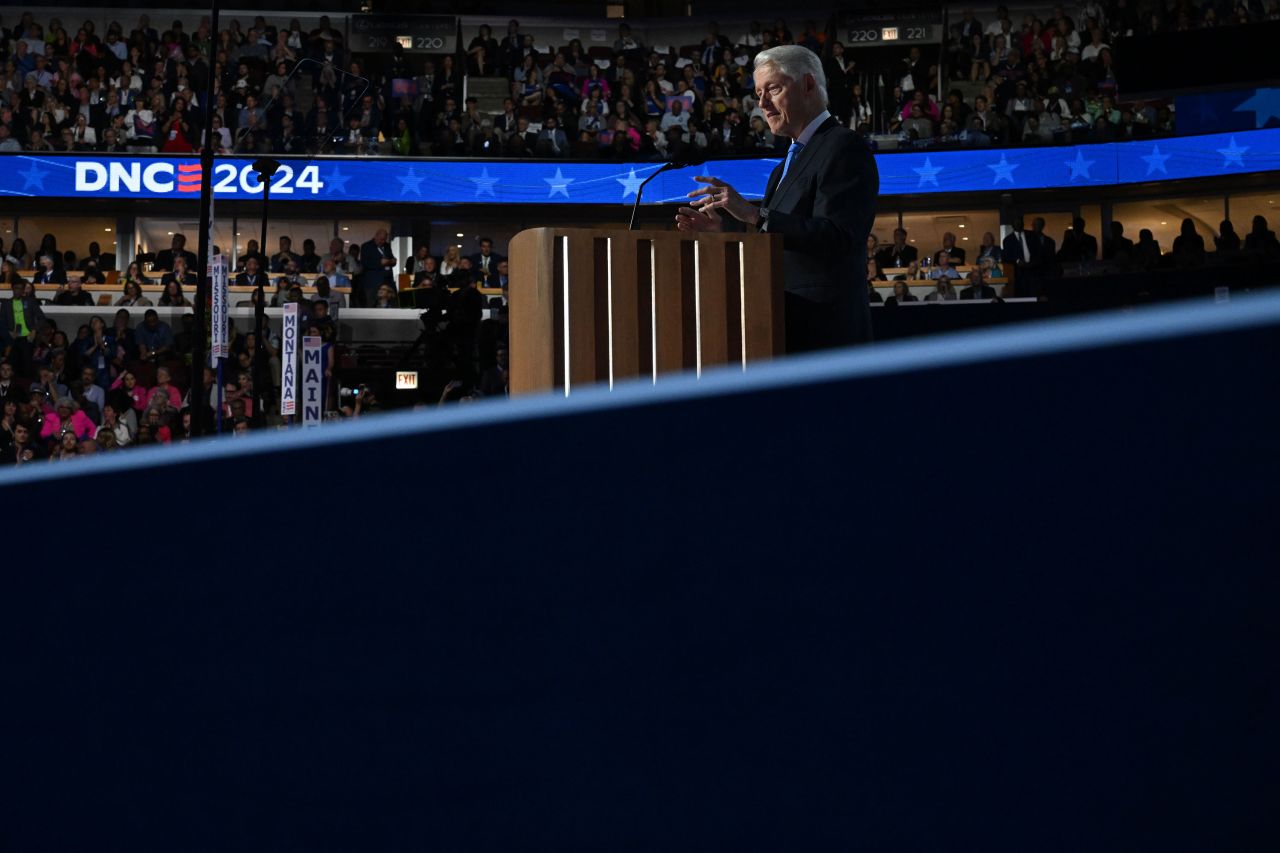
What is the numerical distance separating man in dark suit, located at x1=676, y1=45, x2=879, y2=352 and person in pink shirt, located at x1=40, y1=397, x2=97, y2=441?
1081 centimetres

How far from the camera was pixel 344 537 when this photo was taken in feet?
3.53

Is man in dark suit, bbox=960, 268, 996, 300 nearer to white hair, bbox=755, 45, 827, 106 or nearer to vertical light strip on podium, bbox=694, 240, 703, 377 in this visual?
white hair, bbox=755, 45, 827, 106

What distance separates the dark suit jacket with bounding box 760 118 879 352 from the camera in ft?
9.20

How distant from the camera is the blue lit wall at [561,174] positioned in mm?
18047

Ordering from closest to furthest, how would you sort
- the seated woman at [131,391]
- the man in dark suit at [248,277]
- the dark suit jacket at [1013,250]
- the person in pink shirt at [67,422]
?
the person in pink shirt at [67,422] → the seated woman at [131,391] → the man in dark suit at [248,277] → the dark suit jacket at [1013,250]

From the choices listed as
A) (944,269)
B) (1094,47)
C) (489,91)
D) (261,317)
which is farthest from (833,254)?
(489,91)

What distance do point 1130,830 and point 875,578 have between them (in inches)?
7.1

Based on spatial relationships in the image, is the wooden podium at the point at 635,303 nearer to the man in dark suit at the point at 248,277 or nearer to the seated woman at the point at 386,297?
the seated woman at the point at 386,297

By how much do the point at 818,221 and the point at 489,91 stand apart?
19.3m

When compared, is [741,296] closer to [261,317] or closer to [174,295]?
[261,317]

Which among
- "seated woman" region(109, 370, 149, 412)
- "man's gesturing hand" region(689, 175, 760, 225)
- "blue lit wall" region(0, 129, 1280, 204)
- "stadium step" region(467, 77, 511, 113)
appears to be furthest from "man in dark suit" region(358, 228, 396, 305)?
"man's gesturing hand" region(689, 175, 760, 225)

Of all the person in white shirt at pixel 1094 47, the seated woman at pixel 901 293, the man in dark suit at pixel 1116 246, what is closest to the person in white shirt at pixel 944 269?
the seated woman at pixel 901 293

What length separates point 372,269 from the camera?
1683 cm

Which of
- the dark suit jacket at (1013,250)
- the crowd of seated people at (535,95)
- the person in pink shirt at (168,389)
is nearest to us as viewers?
the person in pink shirt at (168,389)
